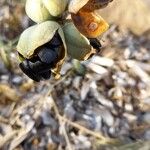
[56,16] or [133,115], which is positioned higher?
[56,16]

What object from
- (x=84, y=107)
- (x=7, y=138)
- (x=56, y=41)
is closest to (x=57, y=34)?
(x=56, y=41)

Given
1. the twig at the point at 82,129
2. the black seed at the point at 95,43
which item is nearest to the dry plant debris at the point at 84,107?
the twig at the point at 82,129

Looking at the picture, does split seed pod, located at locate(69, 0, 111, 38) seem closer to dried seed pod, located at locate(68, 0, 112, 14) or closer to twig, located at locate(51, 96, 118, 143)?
dried seed pod, located at locate(68, 0, 112, 14)

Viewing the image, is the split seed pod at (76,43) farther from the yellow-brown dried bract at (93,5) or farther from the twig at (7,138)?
the twig at (7,138)

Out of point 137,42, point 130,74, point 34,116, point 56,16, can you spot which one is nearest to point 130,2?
point 137,42

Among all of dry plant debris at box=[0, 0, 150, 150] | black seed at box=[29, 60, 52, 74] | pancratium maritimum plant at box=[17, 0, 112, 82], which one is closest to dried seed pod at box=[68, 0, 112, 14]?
pancratium maritimum plant at box=[17, 0, 112, 82]

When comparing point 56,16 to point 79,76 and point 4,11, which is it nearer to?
point 79,76

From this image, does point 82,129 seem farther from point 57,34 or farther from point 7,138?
point 57,34
